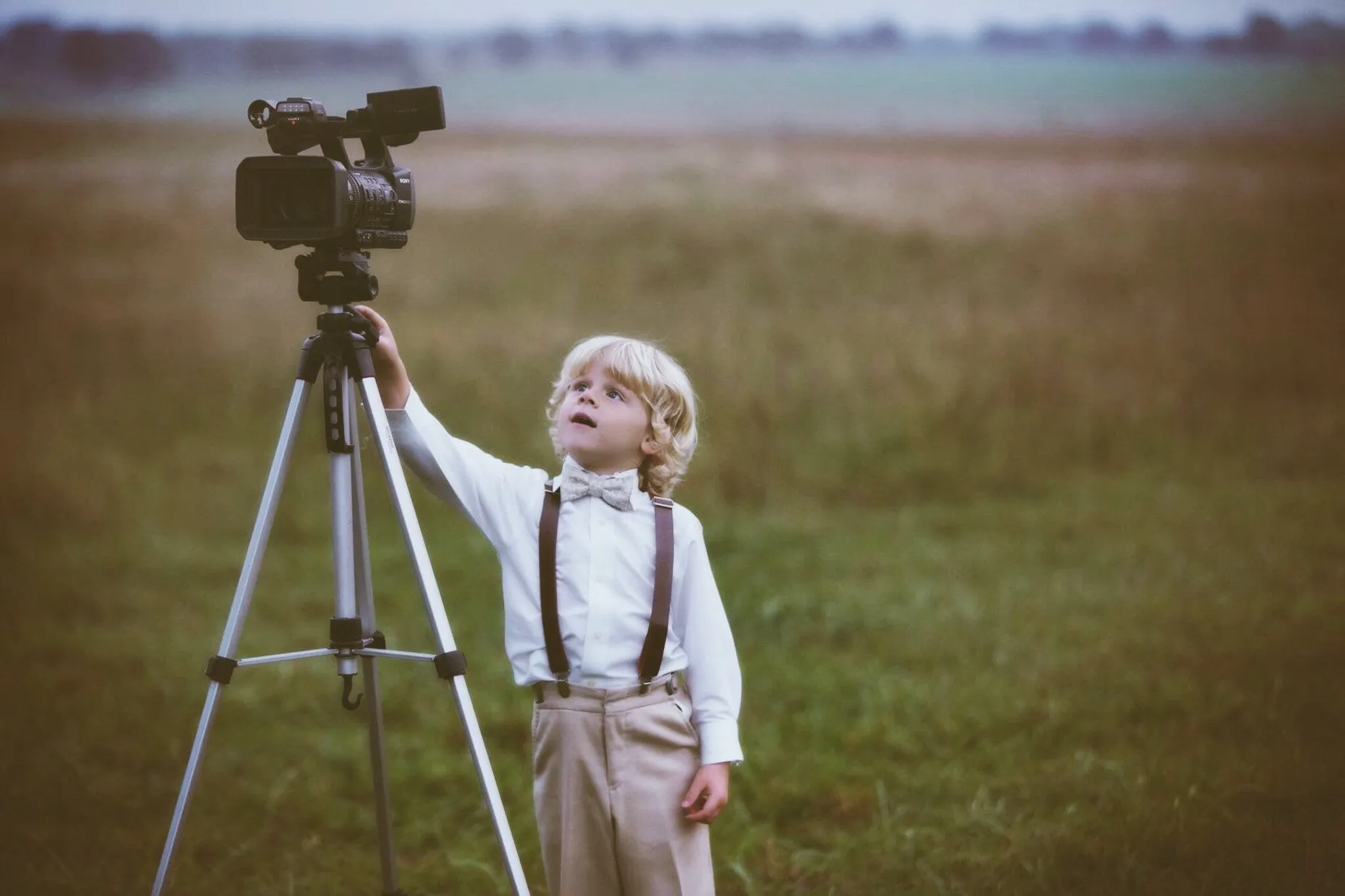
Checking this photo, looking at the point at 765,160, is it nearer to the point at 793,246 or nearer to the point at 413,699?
the point at 793,246

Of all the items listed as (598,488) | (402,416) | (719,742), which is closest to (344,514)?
(402,416)

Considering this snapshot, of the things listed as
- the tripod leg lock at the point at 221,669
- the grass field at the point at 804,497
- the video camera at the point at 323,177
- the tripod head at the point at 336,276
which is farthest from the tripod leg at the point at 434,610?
the grass field at the point at 804,497

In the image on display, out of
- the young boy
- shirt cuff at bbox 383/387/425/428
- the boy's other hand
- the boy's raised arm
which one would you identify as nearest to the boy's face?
the young boy

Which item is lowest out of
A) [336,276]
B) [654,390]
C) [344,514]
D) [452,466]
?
[344,514]

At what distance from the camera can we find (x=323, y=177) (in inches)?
93.6

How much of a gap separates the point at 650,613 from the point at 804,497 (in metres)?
5.57

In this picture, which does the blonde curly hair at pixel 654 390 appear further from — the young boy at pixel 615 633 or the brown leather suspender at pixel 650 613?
the brown leather suspender at pixel 650 613

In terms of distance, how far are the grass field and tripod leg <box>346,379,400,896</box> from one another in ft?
2.13

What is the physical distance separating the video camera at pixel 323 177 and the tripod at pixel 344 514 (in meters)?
0.08

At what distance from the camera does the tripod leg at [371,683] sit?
8.58ft

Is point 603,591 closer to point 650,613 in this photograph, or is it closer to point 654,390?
point 650,613

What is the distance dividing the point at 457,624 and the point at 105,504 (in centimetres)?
314

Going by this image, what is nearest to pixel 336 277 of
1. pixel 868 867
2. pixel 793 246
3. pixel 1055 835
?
pixel 868 867

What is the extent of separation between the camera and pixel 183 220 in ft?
30.0
